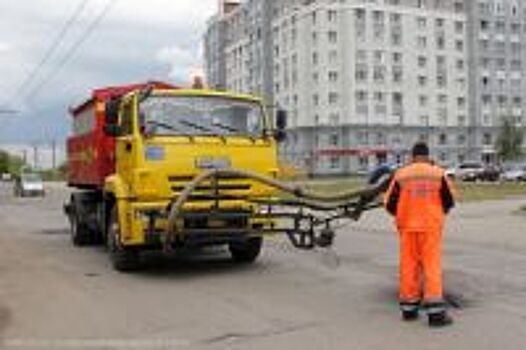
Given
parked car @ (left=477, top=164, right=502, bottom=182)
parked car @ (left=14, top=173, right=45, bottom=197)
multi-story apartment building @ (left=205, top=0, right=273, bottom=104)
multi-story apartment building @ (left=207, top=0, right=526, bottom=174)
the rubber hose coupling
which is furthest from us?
multi-story apartment building @ (left=205, top=0, right=273, bottom=104)

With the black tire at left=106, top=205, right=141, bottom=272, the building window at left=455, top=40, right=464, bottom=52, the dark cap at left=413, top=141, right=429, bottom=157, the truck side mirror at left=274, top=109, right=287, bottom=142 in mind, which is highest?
the building window at left=455, top=40, right=464, bottom=52

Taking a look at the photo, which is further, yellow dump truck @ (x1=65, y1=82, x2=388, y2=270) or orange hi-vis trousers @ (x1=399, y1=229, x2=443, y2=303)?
yellow dump truck @ (x1=65, y1=82, x2=388, y2=270)

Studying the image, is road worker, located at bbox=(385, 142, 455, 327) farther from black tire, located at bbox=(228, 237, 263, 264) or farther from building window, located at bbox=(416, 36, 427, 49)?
building window, located at bbox=(416, 36, 427, 49)

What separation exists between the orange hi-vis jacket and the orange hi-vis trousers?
87mm

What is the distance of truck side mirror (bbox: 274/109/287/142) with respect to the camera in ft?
49.4

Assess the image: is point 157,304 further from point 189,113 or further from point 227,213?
point 189,113

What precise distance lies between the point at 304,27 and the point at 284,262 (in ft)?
331

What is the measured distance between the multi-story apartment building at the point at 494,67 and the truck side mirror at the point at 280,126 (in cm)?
10787

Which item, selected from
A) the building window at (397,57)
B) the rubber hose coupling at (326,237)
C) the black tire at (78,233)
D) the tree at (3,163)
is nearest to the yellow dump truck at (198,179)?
the rubber hose coupling at (326,237)

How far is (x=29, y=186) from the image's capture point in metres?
67.3

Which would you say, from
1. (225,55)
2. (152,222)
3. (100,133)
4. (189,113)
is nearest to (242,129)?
(189,113)

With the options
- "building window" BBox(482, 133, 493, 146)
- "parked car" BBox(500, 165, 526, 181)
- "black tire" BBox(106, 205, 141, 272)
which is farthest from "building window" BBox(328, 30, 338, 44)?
"black tire" BBox(106, 205, 141, 272)

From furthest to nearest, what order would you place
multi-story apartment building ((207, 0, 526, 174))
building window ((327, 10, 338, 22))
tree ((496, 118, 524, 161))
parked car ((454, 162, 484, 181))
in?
building window ((327, 10, 338, 22)) → multi-story apartment building ((207, 0, 526, 174)) → tree ((496, 118, 524, 161)) → parked car ((454, 162, 484, 181))

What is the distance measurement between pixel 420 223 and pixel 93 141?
32.7 ft
